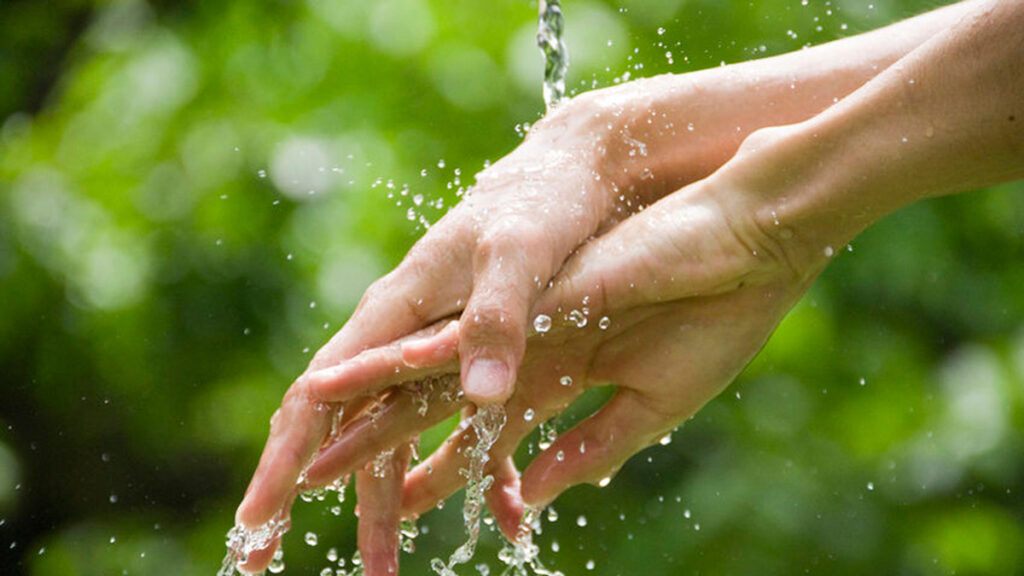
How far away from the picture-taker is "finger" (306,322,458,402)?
126cm

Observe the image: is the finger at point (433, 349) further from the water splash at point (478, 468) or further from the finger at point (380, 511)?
the finger at point (380, 511)

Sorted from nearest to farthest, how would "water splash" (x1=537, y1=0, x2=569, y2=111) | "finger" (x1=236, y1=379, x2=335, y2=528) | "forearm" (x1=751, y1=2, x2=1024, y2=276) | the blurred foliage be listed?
"forearm" (x1=751, y1=2, x2=1024, y2=276) < "finger" (x1=236, y1=379, x2=335, y2=528) < "water splash" (x1=537, y1=0, x2=569, y2=111) < the blurred foliage

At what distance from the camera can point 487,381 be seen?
121 centimetres

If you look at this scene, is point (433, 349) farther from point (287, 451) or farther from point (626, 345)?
point (626, 345)

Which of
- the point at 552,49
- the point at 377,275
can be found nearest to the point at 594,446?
the point at 552,49

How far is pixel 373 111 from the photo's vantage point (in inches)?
93.1

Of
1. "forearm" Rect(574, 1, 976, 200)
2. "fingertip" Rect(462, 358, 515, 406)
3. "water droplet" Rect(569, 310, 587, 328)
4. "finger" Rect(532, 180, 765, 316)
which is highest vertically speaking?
"forearm" Rect(574, 1, 976, 200)

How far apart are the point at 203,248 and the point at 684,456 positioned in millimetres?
936

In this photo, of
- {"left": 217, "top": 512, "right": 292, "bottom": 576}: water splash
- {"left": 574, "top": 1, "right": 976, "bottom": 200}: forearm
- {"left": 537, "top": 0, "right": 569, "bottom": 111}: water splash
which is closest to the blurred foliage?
{"left": 537, "top": 0, "right": 569, "bottom": 111}: water splash

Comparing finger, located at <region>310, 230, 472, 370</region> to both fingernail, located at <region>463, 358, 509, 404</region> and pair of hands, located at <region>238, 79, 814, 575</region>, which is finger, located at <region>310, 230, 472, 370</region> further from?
fingernail, located at <region>463, 358, 509, 404</region>

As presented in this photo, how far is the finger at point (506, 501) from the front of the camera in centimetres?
160

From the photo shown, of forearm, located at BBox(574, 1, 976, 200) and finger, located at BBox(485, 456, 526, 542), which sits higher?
forearm, located at BBox(574, 1, 976, 200)

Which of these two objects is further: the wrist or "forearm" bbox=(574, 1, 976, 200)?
"forearm" bbox=(574, 1, 976, 200)

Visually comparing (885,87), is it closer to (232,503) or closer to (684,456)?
(684,456)
